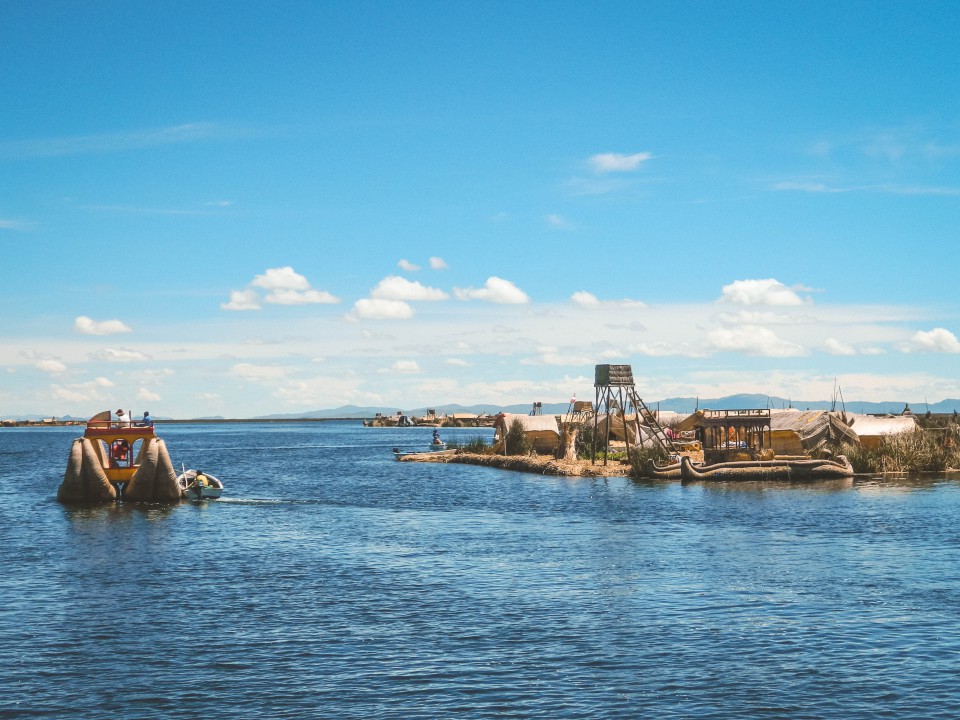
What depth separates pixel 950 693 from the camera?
19.8 m

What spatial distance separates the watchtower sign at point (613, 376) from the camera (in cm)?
7931

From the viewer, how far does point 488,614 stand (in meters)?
27.0

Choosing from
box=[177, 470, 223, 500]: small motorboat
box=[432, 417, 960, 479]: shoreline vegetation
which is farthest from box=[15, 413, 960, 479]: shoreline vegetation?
box=[177, 470, 223, 500]: small motorboat

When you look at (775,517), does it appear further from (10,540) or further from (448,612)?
(10,540)

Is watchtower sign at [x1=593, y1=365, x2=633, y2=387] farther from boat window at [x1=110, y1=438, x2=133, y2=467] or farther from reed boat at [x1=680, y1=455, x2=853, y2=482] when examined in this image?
boat window at [x1=110, y1=438, x2=133, y2=467]

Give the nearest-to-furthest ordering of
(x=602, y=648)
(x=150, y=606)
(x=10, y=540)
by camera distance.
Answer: (x=602, y=648) → (x=150, y=606) → (x=10, y=540)

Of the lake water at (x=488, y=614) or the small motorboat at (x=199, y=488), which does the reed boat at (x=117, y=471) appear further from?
the lake water at (x=488, y=614)

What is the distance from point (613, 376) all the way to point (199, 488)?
35154 millimetres

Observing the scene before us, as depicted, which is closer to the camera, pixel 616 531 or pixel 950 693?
pixel 950 693

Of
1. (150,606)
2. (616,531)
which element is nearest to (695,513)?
(616,531)

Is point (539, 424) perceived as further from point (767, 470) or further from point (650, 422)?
point (767, 470)

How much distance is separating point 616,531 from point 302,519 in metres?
17.5

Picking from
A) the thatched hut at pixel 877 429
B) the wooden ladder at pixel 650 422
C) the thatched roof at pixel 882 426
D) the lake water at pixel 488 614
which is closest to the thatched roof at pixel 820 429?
the thatched hut at pixel 877 429

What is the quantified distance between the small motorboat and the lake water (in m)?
7.41
